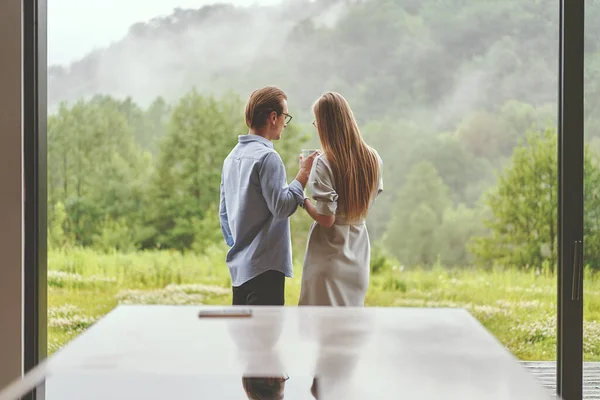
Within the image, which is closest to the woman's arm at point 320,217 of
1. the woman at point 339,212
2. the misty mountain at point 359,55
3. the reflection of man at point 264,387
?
the woman at point 339,212

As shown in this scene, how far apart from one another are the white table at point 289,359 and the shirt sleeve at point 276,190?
146cm

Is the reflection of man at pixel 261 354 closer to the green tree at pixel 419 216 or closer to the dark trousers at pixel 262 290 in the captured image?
the dark trousers at pixel 262 290

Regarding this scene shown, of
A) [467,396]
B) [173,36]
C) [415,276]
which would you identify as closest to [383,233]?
[415,276]

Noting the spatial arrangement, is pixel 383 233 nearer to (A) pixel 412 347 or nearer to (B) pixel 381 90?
(B) pixel 381 90

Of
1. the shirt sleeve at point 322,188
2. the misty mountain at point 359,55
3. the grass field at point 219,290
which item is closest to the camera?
the shirt sleeve at point 322,188

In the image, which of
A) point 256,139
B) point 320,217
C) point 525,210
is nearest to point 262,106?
point 256,139

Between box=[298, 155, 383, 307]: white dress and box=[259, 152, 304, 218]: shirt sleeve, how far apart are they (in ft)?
0.31

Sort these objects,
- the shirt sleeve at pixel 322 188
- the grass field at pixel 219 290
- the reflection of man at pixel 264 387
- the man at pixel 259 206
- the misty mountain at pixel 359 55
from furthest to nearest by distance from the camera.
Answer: the misty mountain at pixel 359 55 < the grass field at pixel 219 290 < the man at pixel 259 206 < the shirt sleeve at pixel 322 188 < the reflection of man at pixel 264 387

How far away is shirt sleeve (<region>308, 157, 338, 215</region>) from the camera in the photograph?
3027 millimetres

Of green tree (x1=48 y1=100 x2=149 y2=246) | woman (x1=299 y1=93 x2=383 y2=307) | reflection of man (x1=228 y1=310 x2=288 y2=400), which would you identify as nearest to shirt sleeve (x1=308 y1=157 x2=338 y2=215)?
woman (x1=299 y1=93 x2=383 y2=307)

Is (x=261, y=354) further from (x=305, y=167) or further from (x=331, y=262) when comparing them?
(x=305, y=167)

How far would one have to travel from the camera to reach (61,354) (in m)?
1.24

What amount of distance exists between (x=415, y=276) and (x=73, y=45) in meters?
2.49

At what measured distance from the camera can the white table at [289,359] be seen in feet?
3.41
